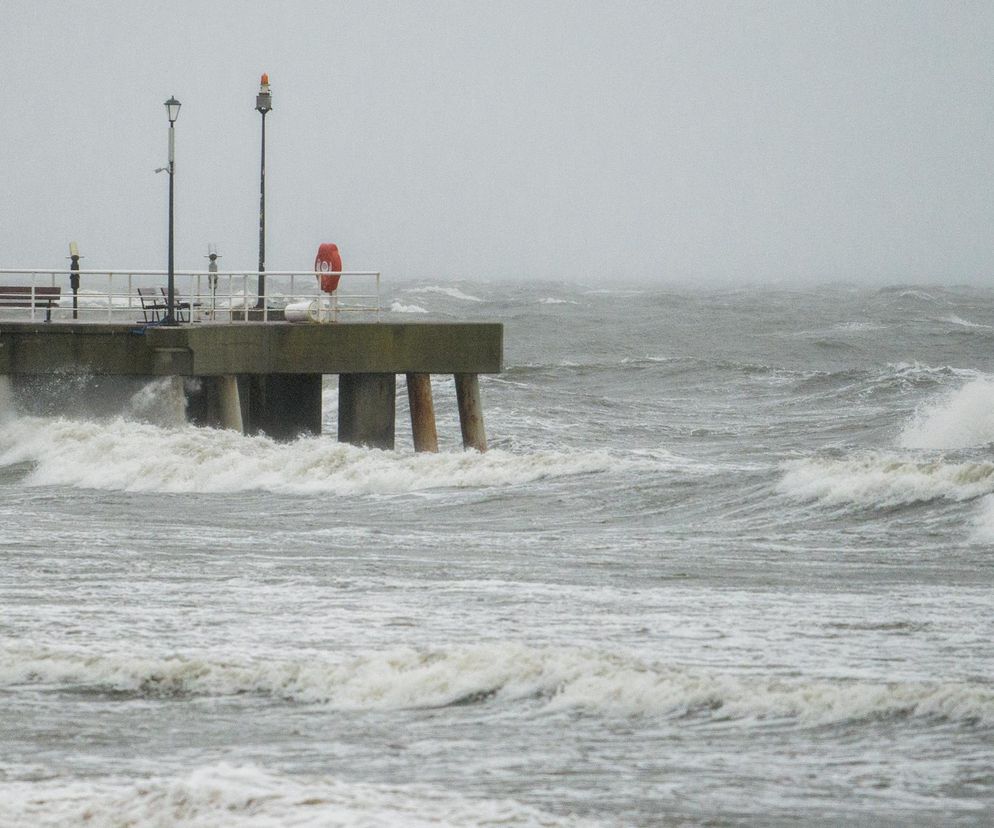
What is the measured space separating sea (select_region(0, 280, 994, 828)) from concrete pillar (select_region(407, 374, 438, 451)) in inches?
99.6

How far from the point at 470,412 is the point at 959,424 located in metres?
9.61

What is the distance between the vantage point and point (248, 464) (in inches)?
763

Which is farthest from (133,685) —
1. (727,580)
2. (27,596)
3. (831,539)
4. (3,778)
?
(831,539)

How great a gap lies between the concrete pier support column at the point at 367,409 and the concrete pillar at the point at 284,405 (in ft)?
3.53

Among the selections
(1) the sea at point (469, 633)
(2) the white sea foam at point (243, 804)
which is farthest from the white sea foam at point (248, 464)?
(2) the white sea foam at point (243, 804)

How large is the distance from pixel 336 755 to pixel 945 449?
19.9 meters

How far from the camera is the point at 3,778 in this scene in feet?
25.1

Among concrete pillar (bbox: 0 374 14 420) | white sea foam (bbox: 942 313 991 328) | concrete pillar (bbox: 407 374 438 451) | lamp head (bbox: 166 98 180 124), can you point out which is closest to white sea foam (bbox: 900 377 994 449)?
concrete pillar (bbox: 407 374 438 451)

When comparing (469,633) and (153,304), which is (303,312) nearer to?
(153,304)

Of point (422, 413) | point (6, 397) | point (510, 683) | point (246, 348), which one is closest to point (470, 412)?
point (422, 413)

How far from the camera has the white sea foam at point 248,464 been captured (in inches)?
734

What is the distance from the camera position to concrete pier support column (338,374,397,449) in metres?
22.3

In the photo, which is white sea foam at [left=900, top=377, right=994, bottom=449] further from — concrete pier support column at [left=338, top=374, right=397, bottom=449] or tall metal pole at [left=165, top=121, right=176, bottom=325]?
tall metal pole at [left=165, top=121, right=176, bottom=325]

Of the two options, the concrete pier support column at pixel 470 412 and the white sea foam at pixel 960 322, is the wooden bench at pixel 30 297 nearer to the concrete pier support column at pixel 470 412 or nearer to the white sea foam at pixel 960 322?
the concrete pier support column at pixel 470 412
